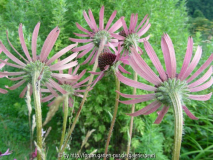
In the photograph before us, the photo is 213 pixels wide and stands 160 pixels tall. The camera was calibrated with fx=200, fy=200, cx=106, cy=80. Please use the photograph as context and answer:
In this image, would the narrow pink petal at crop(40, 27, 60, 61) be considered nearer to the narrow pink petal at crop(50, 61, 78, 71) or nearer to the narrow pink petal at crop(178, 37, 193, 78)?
the narrow pink petal at crop(50, 61, 78, 71)

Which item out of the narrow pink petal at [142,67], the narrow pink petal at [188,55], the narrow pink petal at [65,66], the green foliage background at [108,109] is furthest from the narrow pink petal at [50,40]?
the green foliage background at [108,109]

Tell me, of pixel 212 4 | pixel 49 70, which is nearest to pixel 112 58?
pixel 49 70

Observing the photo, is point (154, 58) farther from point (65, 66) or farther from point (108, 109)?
point (108, 109)

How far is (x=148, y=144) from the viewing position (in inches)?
64.3

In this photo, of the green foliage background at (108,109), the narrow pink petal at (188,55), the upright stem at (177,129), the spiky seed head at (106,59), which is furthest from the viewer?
the green foliage background at (108,109)

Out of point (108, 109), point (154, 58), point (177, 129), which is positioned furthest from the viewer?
point (108, 109)

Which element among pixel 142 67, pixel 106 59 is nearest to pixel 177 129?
pixel 142 67

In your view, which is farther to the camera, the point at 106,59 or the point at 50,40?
the point at 106,59

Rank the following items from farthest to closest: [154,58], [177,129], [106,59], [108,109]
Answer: [108,109] < [106,59] < [154,58] < [177,129]

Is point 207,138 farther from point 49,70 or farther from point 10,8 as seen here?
point 10,8

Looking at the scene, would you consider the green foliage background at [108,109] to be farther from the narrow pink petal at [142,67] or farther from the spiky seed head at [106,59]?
the narrow pink petal at [142,67]

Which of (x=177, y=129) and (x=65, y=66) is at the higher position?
(x=65, y=66)

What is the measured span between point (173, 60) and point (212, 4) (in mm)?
15520

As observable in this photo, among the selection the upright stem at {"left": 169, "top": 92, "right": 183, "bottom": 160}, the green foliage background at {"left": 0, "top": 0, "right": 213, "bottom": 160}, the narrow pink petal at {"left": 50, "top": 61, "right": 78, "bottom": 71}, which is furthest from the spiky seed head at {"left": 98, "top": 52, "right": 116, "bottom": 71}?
the green foliage background at {"left": 0, "top": 0, "right": 213, "bottom": 160}
